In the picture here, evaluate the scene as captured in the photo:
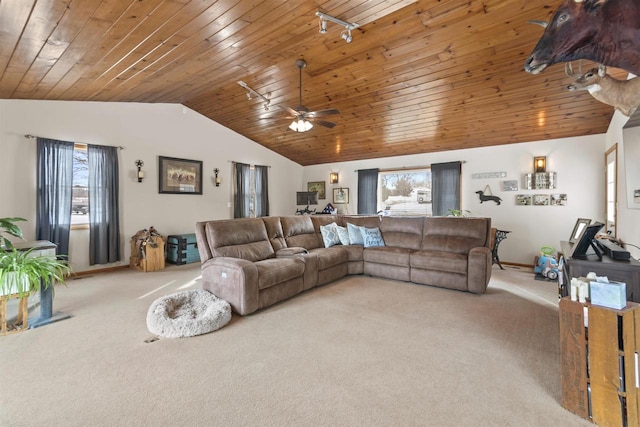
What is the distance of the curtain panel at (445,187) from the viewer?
6453 mm

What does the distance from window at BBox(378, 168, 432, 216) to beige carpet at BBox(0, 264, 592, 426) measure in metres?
3.73

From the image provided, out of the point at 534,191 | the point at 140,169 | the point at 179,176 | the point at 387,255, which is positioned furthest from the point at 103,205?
the point at 534,191

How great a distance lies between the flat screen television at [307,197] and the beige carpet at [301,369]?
4773 millimetres

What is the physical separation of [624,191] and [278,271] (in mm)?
Answer: 4186

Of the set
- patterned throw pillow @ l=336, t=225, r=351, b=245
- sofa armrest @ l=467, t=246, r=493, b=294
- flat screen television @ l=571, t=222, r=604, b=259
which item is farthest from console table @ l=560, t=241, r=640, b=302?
patterned throw pillow @ l=336, t=225, r=351, b=245

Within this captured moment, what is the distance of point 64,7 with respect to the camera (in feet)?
8.05

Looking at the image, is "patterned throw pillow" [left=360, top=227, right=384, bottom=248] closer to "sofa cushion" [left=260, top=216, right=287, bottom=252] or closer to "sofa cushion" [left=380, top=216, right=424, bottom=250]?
"sofa cushion" [left=380, top=216, right=424, bottom=250]

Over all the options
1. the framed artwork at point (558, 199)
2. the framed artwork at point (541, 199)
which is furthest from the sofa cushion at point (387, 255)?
the framed artwork at point (558, 199)

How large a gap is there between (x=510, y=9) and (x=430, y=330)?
130 inches

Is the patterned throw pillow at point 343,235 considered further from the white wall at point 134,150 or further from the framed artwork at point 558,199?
the framed artwork at point 558,199

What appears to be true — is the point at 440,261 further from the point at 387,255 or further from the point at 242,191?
the point at 242,191

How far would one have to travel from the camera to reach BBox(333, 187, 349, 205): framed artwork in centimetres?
816

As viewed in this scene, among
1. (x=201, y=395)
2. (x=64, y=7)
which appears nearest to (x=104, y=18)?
(x=64, y=7)

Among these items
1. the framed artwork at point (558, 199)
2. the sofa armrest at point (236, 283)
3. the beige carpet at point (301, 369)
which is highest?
the framed artwork at point (558, 199)
